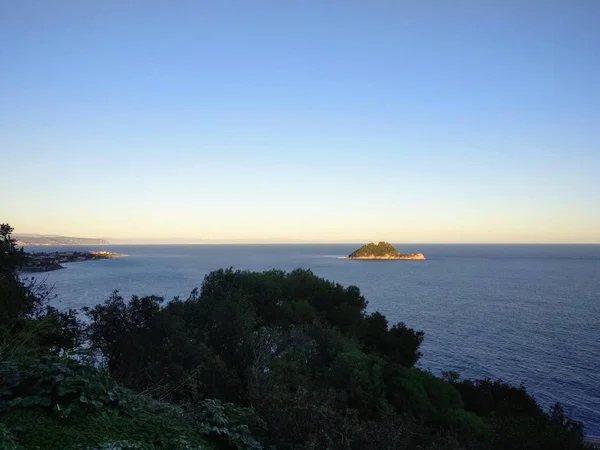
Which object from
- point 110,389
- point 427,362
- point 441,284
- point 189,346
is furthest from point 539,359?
point 441,284

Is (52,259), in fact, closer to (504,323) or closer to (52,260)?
(52,260)

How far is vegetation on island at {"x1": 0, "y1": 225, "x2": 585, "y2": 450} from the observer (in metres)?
5.97

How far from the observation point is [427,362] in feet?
119

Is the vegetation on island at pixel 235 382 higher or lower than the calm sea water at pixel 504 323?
higher

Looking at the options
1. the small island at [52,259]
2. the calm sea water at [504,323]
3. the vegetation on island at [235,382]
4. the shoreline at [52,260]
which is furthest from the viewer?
the small island at [52,259]

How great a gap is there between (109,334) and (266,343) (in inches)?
272

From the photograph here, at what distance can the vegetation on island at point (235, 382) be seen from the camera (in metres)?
5.97

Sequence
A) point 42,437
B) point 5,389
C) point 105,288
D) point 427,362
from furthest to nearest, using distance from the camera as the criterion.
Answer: point 105,288 → point 427,362 → point 5,389 → point 42,437

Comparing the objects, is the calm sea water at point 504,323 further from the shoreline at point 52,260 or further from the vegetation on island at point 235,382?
the shoreline at point 52,260

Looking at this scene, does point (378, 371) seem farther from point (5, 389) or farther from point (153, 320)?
point (5, 389)

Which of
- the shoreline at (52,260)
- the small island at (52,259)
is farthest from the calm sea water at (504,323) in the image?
the small island at (52,259)

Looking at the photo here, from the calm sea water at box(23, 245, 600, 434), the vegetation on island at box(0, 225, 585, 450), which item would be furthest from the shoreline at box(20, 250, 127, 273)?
the vegetation on island at box(0, 225, 585, 450)

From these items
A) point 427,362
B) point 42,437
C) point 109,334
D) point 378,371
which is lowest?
point 427,362

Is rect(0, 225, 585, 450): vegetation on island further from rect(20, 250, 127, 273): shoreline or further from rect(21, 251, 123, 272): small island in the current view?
rect(20, 250, 127, 273): shoreline
